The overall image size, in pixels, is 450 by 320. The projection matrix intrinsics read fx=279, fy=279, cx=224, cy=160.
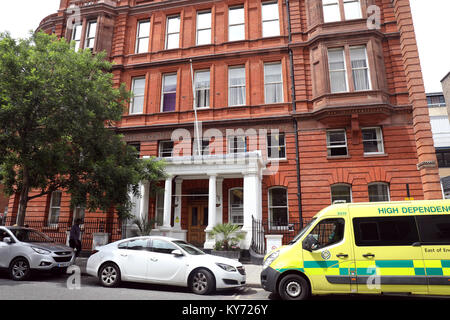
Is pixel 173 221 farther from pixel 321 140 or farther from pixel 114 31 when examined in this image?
pixel 114 31

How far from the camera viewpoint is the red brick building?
1498cm

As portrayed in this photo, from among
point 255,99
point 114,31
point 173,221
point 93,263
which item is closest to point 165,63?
point 114,31

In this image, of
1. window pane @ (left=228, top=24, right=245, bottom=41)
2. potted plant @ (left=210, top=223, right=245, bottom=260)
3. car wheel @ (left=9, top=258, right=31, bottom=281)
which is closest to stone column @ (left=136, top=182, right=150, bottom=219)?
potted plant @ (left=210, top=223, right=245, bottom=260)

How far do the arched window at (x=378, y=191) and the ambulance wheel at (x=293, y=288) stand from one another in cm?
1058

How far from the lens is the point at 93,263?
27.3ft

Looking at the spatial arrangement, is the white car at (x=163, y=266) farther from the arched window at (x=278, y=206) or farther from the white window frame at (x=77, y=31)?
the white window frame at (x=77, y=31)

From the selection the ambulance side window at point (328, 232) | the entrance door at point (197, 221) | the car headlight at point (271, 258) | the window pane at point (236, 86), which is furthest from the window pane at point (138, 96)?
the ambulance side window at point (328, 232)

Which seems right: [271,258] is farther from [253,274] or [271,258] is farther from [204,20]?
[204,20]

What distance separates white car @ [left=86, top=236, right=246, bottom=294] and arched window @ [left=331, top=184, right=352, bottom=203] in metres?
9.43

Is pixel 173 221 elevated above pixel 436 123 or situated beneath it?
situated beneath

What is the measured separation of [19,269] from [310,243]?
8812 millimetres

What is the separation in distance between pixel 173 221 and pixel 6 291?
31.0 ft

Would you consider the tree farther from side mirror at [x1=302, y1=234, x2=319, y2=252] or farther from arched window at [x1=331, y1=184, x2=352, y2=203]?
arched window at [x1=331, y1=184, x2=352, y2=203]
